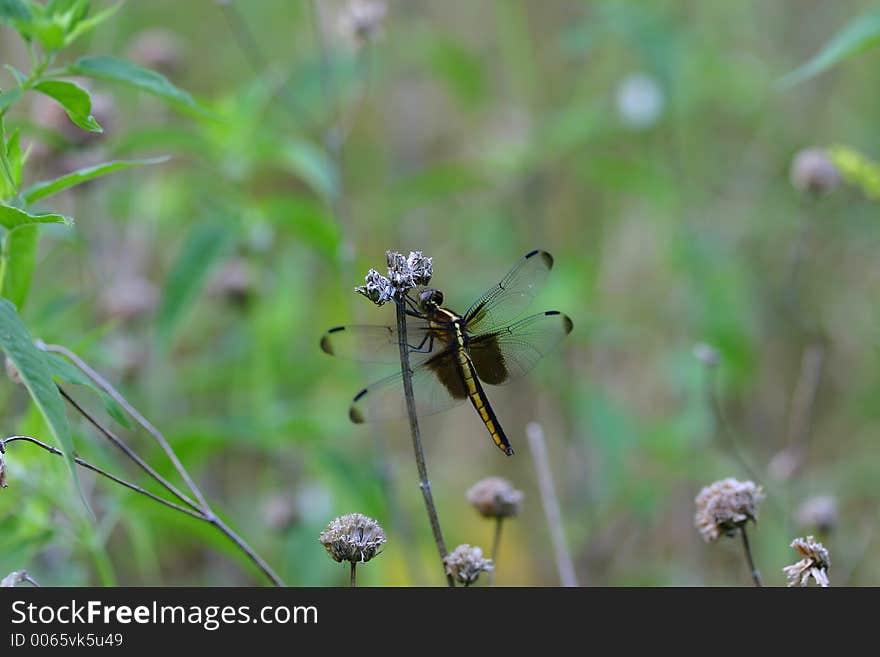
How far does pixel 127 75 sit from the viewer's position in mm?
953

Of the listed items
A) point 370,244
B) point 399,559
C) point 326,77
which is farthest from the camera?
point 370,244

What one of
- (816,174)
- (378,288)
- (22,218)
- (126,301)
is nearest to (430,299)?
(378,288)

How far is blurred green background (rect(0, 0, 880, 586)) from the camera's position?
176cm

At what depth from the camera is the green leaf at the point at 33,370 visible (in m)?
0.69

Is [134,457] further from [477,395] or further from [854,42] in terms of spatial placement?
[854,42]

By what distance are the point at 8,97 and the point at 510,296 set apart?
2.12 ft

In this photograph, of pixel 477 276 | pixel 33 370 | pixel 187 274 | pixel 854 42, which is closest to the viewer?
pixel 33 370

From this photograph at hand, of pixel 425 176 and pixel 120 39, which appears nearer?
pixel 425 176

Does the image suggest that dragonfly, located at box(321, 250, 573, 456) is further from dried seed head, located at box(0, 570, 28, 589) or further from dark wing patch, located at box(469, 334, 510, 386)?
dried seed head, located at box(0, 570, 28, 589)

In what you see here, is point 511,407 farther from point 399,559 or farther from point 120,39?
point 120,39

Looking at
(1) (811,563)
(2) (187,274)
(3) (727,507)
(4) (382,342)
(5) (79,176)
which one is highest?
(2) (187,274)

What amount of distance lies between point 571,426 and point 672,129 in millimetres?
879

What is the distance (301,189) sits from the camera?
319 centimetres
